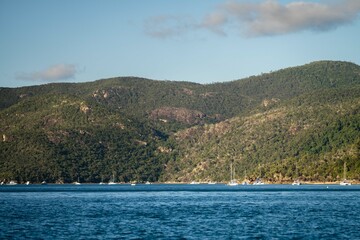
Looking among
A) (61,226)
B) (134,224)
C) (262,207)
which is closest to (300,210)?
(262,207)

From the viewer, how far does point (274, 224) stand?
83938 mm

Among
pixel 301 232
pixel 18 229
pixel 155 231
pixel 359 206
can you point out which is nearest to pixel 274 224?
pixel 301 232

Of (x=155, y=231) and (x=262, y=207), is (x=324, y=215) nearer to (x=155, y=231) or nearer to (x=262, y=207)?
(x=262, y=207)

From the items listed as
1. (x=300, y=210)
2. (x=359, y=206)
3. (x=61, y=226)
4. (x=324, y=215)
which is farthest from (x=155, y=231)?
(x=359, y=206)

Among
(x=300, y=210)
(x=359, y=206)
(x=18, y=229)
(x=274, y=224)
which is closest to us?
(x=18, y=229)

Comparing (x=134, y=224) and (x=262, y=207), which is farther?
(x=262, y=207)

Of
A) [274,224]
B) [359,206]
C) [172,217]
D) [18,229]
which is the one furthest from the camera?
[359,206]

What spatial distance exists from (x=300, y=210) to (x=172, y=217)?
22.9 meters

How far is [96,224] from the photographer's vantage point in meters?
85.4

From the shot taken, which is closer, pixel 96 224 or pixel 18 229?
pixel 18 229

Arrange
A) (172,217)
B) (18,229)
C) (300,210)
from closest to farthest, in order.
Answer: (18,229), (172,217), (300,210)

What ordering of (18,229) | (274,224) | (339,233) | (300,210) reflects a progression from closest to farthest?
(339,233)
(18,229)
(274,224)
(300,210)

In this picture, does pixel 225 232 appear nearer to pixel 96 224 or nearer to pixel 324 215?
pixel 96 224

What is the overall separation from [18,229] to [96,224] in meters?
10.3
